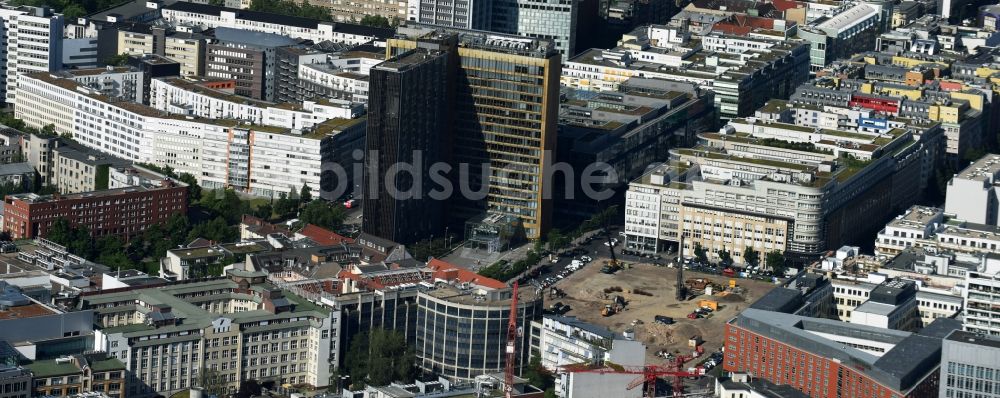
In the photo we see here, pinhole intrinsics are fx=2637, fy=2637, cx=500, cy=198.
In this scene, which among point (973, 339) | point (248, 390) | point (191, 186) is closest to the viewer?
point (973, 339)

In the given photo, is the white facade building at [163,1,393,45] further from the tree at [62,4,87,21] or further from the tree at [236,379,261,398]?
the tree at [236,379,261,398]

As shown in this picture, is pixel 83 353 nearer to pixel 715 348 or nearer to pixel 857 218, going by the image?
pixel 715 348

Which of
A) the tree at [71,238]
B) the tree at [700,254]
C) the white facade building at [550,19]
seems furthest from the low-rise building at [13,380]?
the white facade building at [550,19]

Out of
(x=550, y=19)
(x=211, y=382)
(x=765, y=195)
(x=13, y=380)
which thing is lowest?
(x=211, y=382)

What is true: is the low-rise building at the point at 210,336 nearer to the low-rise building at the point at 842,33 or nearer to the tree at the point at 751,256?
the tree at the point at 751,256

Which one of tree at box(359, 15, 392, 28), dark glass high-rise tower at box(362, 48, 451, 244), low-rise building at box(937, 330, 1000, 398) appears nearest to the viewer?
low-rise building at box(937, 330, 1000, 398)

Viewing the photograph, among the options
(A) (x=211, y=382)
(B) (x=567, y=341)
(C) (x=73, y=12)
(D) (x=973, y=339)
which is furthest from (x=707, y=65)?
Answer: (A) (x=211, y=382)

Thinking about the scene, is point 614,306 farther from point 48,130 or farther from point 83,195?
point 48,130

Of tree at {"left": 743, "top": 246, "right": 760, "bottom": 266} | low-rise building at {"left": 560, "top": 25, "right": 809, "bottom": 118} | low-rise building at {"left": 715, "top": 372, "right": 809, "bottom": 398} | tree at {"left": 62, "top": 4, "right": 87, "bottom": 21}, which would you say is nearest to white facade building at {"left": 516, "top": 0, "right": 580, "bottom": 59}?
low-rise building at {"left": 560, "top": 25, "right": 809, "bottom": 118}
